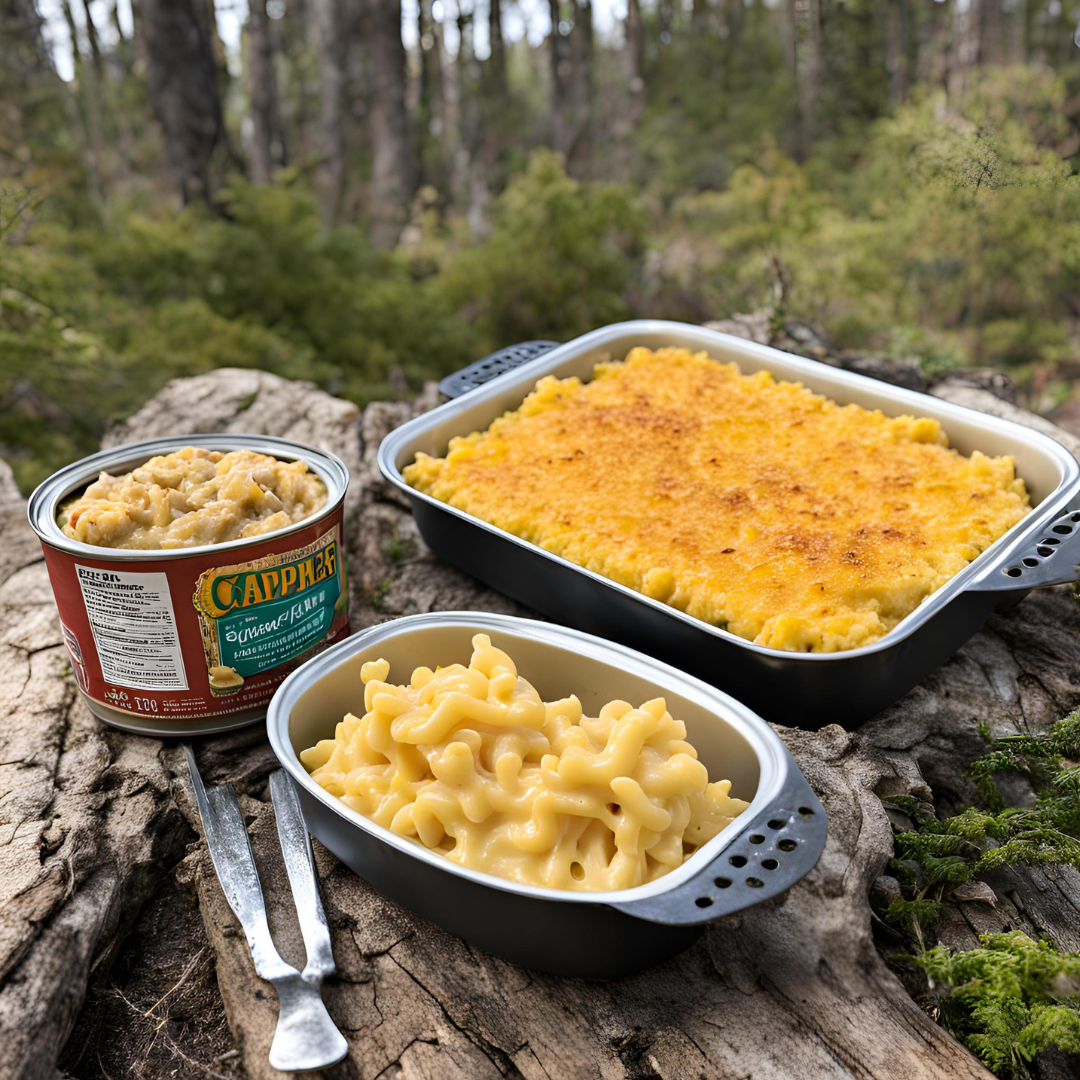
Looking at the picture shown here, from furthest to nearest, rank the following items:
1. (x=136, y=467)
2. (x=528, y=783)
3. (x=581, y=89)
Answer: (x=581, y=89) → (x=136, y=467) → (x=528, y=783)

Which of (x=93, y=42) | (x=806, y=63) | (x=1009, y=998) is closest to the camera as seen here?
(x=1009, y=998)

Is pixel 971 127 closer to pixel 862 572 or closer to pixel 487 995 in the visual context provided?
pixel 862 572

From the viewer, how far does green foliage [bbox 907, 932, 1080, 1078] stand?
142 centimetres

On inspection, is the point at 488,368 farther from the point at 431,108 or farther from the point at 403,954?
the point at 431,108

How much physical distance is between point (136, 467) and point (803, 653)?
163 cm

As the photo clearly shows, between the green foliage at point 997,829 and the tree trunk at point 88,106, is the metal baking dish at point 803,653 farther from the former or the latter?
the tree trunk at point 88,106

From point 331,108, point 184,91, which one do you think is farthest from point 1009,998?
point 331,108

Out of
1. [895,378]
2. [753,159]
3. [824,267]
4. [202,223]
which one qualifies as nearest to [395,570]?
[895,378]

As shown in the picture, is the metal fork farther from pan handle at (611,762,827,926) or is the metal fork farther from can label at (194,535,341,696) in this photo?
pan handle at (611,762,827,926)

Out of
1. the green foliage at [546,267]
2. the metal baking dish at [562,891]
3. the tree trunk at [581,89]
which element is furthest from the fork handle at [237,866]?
Result: the tree trunk at [581,89]

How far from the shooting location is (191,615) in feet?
6.19

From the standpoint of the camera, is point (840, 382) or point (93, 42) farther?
point (93, 42)

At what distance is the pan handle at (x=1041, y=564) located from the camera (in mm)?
2020

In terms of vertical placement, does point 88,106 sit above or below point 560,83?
above
